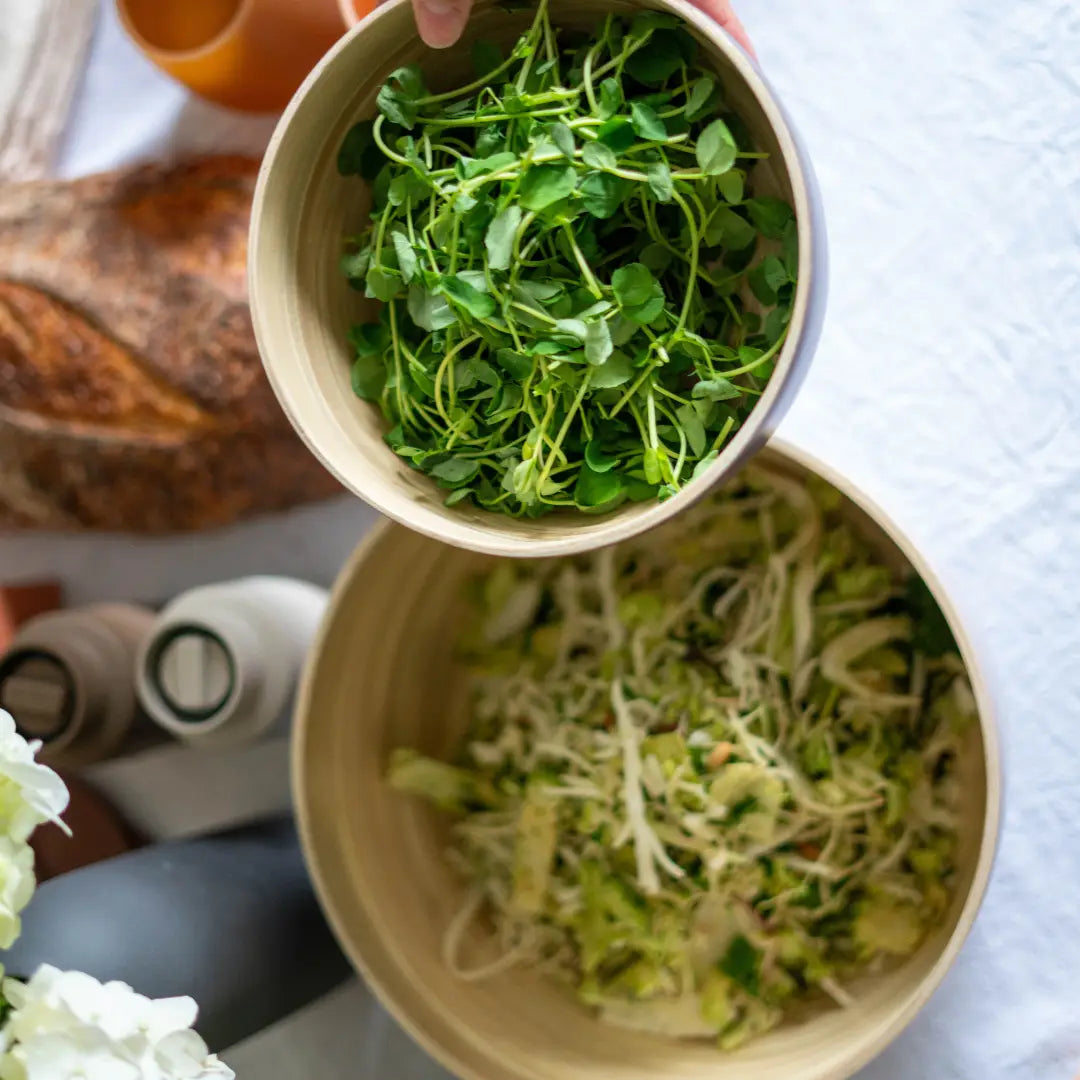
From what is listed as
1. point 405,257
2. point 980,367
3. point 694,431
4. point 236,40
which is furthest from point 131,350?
point 980,367

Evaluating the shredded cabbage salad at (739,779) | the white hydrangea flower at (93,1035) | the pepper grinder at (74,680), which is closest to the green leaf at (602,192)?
the shredded cabbage salad at (739,779)

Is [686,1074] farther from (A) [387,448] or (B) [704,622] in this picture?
(A) [387,448]

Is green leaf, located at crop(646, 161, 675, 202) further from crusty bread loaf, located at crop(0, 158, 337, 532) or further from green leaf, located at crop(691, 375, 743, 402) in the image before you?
crusty bread loaf, located at crop(0, 158, 337, 532)

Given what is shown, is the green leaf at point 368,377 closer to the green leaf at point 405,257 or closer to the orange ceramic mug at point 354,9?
the green leaf at point 405,257

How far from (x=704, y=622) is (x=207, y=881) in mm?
343

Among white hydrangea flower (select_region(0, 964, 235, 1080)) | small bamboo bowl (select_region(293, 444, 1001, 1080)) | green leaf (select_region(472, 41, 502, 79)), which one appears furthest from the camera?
small bamboo bowl (select_region(293, 444, 1001, 1080))

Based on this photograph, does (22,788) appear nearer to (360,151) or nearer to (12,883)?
(12,883)

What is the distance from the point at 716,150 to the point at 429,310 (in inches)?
5.6

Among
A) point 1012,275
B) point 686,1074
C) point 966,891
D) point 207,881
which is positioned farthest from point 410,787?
point 1012,275

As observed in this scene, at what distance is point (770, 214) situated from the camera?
0.50 meters

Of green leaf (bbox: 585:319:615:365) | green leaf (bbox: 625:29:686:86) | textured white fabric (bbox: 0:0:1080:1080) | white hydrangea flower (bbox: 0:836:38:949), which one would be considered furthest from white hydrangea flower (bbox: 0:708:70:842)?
textured white fabric (bbox: 0:0:1080:1080)

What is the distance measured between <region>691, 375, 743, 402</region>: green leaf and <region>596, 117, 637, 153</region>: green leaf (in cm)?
10

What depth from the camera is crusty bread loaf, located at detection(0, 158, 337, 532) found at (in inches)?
29.2

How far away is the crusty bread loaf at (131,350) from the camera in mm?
741
